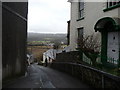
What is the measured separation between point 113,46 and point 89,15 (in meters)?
4.63

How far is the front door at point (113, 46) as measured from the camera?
42.3 ft

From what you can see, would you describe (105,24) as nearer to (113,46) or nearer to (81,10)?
(113,46)

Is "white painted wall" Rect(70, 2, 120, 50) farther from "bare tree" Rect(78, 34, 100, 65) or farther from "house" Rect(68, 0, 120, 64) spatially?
"bare tree" Rect(78, 34, 100, 65)

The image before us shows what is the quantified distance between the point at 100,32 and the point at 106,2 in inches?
85.6

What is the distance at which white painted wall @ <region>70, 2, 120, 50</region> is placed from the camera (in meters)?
14.6

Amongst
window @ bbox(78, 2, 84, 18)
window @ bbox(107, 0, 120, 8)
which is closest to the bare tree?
window @ bbox(107, 0, 120, 8)

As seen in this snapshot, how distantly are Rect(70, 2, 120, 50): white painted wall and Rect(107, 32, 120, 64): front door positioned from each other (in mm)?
1243

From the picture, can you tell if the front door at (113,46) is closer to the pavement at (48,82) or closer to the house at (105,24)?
the house at (105,24)

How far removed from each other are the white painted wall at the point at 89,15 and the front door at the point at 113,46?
4.08ft

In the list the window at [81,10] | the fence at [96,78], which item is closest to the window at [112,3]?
the fence at [96,78]

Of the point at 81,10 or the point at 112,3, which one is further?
the point at 81,10

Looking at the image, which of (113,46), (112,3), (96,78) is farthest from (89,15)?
(96,78)

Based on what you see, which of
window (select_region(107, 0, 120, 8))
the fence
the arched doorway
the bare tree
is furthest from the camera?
the bare tree

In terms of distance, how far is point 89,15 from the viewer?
672 inches
